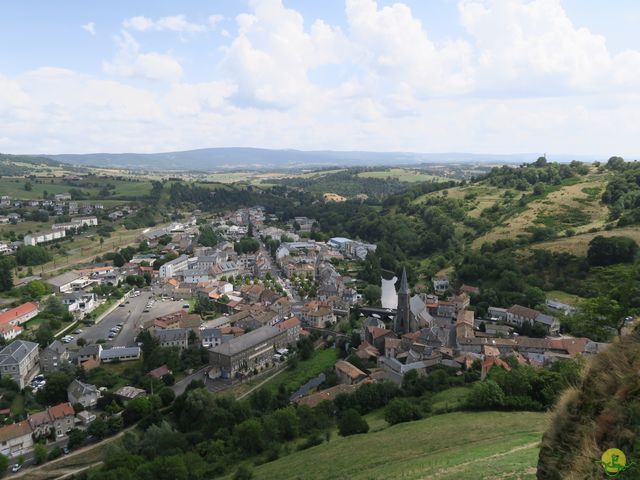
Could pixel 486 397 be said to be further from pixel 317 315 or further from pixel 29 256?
A: pixel 29 256

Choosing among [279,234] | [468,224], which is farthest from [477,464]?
[279,234]

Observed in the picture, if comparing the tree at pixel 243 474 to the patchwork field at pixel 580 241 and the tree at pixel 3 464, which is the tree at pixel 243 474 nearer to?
the tree at pixel 3 464

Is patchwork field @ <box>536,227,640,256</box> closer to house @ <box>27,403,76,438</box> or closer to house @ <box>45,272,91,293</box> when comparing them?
house @ <box>27,403,76,438</box>

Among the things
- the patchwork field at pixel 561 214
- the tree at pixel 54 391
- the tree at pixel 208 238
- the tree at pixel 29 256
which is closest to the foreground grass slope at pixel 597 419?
the tree at pixel 54 391

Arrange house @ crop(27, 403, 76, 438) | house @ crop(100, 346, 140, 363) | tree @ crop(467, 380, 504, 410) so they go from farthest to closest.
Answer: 1. house @ crop(100, 346, 140, 363)
2. house @ crop(27, 403, 76, 438)
3. tree @ crop(467, 380, 504, 410)

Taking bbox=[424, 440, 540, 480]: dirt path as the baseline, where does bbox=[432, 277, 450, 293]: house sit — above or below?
below

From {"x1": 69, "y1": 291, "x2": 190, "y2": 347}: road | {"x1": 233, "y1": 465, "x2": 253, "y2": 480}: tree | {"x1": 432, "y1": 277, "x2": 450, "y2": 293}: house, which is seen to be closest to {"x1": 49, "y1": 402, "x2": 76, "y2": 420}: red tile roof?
{"x1": 69, "y1": 291, "x2": 190, "y2": 347}: road
